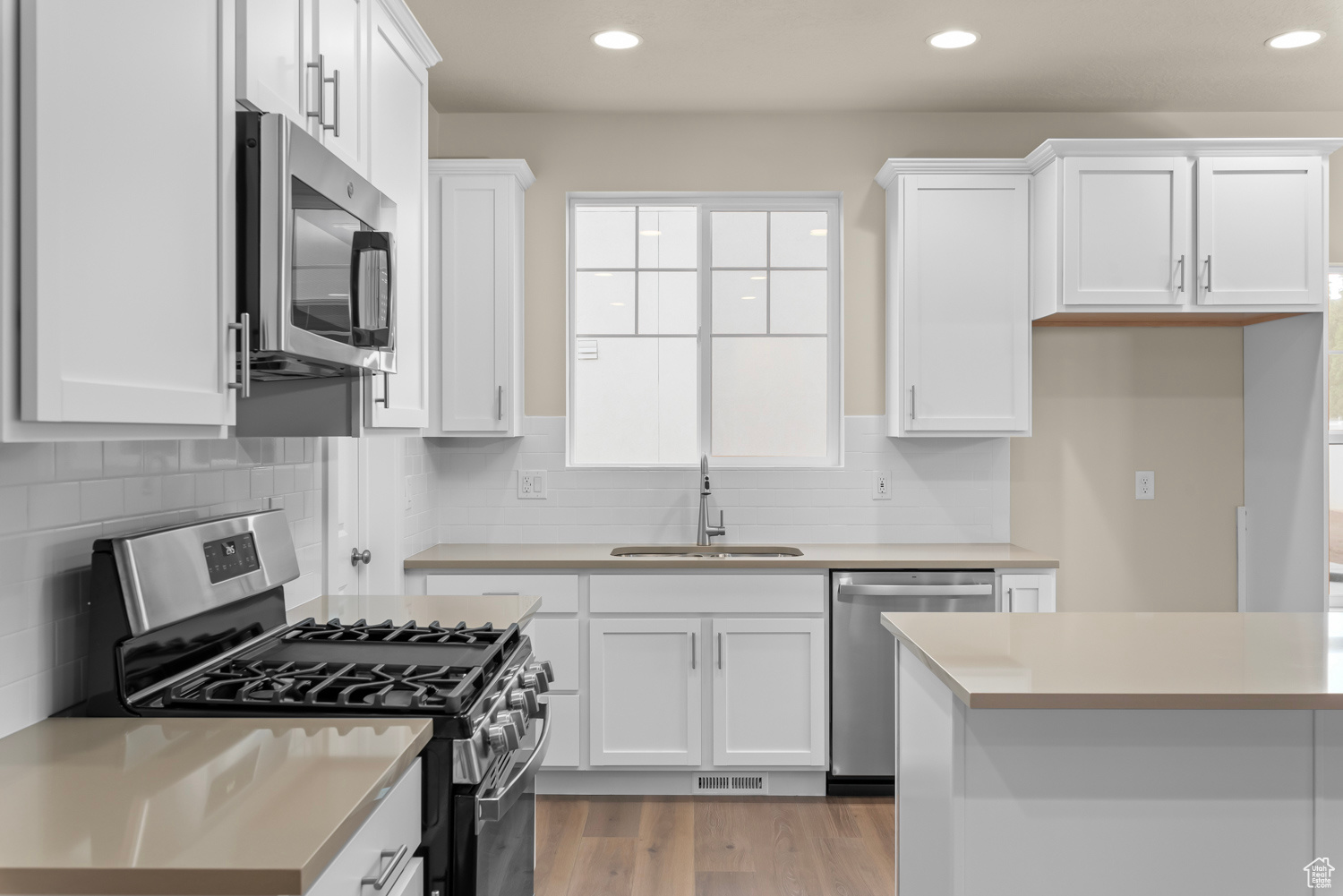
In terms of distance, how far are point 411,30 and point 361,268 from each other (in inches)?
35.5

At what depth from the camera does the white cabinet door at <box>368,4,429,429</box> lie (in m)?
1.99

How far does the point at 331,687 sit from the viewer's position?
151 centimetres

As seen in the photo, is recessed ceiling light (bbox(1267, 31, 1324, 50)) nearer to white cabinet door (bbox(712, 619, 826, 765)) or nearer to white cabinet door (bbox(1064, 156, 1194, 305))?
white cabinet door (bbox(1064, 156, 1194, 305))

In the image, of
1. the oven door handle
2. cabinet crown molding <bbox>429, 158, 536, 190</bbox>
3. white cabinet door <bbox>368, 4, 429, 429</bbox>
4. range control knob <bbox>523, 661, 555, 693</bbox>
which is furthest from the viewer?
cabinet crown molding <bbox>429, 158, 536, 190</bbox>

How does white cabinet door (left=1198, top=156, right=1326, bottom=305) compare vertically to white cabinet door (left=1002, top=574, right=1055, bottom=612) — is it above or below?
above

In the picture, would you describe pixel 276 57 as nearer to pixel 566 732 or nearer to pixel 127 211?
pixel 127 211

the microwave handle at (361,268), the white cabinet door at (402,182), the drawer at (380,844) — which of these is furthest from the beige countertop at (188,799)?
the white cabinet door at (402,182)

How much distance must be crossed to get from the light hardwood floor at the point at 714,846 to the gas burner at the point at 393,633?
1059 mm

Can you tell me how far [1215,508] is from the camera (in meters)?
3.69

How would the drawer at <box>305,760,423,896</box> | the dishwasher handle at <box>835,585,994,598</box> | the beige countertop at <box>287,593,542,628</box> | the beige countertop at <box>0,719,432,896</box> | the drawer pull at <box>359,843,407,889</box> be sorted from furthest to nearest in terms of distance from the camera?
1. the dishwasher handle at <box>835,585,994,598</box>
2. the beige countertop at <box>287,593,542,628</box>
3. the drawer pull at <box>359,843,407,889</box>
4. the drawer at <box>305,760,423,896</box>
5. the beige countertop at <box>0,719,432,896</box>

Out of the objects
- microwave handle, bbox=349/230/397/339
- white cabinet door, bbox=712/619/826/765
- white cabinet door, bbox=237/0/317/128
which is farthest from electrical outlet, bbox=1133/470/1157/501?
white cabinet door, bbox=237/0/317/128

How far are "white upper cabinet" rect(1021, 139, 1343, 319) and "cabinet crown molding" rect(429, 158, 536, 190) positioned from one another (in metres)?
2.00

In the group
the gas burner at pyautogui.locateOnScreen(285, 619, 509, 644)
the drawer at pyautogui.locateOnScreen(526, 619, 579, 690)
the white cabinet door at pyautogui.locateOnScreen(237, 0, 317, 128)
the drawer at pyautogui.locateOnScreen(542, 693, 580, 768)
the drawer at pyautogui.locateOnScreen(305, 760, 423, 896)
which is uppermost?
the white cabinet door at pyautogui.locateOnScreen(237, 0, 317, 128)

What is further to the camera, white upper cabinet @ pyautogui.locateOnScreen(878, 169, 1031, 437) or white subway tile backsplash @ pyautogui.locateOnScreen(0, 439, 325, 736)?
white upper cabinet @ pyautogui.locateOnScreen(878, 169, 1031, 437)
